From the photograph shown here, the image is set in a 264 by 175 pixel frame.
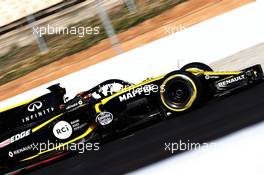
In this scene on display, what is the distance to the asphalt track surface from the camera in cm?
539

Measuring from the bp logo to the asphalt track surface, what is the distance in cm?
33

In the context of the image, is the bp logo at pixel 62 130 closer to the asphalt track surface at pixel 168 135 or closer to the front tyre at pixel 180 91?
the asphalt track surface at pixel 168 135

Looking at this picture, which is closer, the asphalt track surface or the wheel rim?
the asphalt track surface

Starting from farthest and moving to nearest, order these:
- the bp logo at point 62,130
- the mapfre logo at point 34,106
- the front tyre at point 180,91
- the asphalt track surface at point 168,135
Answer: the mapfre logo at point 34,106
the bp logo at point 62,130
the front tyre at point 180,91
the asphalt track surface at point 168,135

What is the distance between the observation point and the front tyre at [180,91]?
660 cm

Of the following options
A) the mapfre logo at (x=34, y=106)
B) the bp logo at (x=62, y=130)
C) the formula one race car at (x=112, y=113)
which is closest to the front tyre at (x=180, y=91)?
the formula one race car at (x=112, y=113)

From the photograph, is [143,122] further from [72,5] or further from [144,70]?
[72,5]

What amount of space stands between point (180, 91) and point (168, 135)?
781 mm

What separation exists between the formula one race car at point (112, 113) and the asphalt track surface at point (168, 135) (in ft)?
0.47

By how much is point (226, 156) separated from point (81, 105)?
3.32 meters

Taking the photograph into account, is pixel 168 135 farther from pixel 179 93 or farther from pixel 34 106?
pixel 34 106

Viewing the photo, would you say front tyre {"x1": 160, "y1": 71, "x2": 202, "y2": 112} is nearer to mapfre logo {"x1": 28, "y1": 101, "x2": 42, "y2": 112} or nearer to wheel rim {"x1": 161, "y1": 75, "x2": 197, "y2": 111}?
wheel rim {"x1": 161, "y1": 75, "x2": 197, "y2": 111}

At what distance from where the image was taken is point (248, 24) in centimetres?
883

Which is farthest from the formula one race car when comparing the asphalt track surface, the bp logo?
the asphalt track surface
